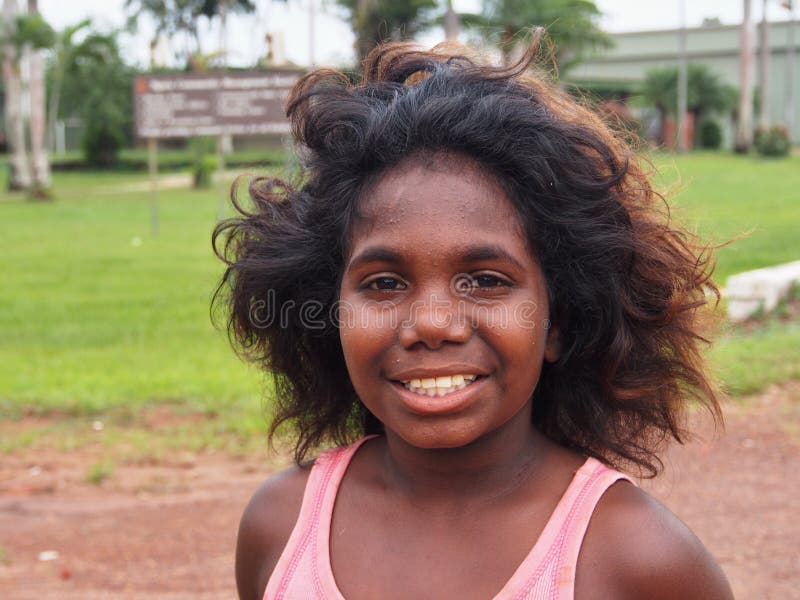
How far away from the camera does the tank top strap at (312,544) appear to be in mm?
1668

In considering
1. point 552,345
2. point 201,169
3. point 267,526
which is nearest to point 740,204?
point 201,169

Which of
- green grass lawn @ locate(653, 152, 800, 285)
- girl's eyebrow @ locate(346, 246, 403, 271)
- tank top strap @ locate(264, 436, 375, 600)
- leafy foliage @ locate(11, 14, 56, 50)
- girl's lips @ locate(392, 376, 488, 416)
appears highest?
leafy foliage @ locate(11, 14, 56, 50)

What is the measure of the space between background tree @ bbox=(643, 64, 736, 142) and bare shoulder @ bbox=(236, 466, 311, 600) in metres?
34.3

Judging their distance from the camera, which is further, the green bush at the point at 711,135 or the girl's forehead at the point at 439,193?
the green bush at the point at 711,135

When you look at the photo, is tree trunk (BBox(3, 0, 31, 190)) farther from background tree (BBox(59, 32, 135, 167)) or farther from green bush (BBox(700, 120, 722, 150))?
green bush (BBox(700, 120, 722, 150))

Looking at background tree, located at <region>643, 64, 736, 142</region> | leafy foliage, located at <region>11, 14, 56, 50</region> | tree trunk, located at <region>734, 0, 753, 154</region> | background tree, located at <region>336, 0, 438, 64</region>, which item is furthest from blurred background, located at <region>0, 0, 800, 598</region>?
background tree, located at <region>643, 64, 736, 142</region>

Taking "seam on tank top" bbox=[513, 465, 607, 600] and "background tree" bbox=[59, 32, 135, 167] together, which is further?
"background tree" bbox=[59, 32, 135, 167]

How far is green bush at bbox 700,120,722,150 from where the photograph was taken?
35156 millimetres

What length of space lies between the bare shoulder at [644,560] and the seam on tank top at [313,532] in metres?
0.46

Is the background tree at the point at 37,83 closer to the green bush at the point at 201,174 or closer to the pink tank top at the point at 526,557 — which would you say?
the green bush at the point at 201,174

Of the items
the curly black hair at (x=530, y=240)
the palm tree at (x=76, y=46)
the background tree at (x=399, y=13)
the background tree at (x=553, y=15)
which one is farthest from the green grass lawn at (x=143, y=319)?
the background tree at (x=553, y=15)

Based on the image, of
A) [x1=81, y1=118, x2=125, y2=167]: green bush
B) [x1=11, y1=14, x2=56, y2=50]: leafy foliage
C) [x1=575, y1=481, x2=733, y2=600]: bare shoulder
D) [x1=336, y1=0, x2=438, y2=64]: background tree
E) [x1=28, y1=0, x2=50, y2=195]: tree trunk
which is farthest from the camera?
[x1=81, y1=118, x2=125, y2=167]: green bush

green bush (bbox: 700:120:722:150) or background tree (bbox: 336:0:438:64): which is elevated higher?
background tree (bbox: 336:0:438:64)

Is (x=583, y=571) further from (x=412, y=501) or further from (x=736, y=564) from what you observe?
(x=736, y=564)
